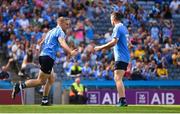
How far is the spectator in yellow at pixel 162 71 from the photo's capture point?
1171 inches

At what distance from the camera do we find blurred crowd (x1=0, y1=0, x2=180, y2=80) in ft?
93.6

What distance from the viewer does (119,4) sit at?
33.5m

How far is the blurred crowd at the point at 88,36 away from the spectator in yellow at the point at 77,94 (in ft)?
5.53

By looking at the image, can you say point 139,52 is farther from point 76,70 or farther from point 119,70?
point 119,70

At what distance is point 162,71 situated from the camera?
98.3 ft

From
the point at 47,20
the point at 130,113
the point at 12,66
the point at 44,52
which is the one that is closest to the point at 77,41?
the point at 47,20

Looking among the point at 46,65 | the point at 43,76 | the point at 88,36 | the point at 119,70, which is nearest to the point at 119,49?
the point at 119,70

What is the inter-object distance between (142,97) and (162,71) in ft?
8.82

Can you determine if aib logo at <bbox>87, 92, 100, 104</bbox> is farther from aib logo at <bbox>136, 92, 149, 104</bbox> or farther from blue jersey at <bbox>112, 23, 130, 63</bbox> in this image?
blue jersey at <bbox>112, 23, 130, 63</bbox>

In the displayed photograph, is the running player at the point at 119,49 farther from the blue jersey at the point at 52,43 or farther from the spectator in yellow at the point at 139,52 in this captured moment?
the spectator in yellow at the point at 139,52

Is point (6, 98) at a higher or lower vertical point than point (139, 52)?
lower

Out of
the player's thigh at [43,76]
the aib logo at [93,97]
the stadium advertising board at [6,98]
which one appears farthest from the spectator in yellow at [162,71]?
the player's thigh at [43,76]

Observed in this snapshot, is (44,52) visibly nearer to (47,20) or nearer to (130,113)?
(130,113)

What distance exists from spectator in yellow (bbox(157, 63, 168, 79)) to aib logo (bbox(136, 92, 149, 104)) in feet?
7.13
